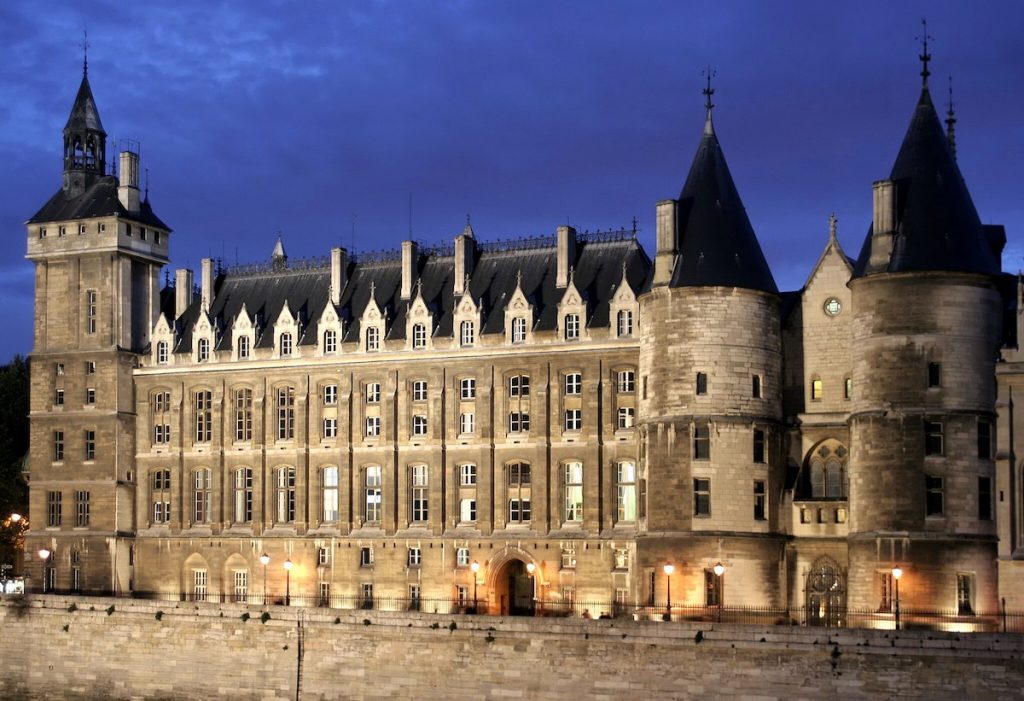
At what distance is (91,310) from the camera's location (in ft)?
327

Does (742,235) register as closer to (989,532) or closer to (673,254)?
(673,254)

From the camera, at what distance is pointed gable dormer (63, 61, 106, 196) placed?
4097 inches

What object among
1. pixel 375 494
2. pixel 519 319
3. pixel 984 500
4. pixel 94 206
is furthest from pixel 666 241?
pixel 94 206

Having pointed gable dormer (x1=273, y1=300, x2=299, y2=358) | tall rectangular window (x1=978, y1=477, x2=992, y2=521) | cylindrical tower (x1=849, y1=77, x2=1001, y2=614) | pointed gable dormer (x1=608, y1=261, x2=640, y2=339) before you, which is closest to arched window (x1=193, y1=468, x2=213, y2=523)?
pointed gable dormer (x1=273, y1=300, x2=299, y2=358)

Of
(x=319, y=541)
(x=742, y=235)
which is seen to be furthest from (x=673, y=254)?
(x=319, y=541)

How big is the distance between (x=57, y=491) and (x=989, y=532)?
52762 mm

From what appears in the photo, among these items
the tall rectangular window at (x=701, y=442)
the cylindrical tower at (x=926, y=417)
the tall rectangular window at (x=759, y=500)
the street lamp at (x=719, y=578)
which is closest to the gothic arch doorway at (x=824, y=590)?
the tall rectangular window at (x=759, y=500)

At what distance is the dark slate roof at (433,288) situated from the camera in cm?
9000

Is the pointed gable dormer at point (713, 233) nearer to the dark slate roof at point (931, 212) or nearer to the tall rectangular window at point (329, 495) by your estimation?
the dark slate roof at point (931, 212)

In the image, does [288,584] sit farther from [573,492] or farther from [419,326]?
[573,492]

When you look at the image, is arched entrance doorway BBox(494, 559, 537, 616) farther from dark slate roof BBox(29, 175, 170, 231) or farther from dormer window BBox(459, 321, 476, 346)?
dark slate roof BBox(29, 175, 170, 231)

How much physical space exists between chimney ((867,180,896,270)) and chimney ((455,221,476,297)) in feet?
83.1

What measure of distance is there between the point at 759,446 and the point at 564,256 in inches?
717

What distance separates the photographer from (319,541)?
93.5 meters
